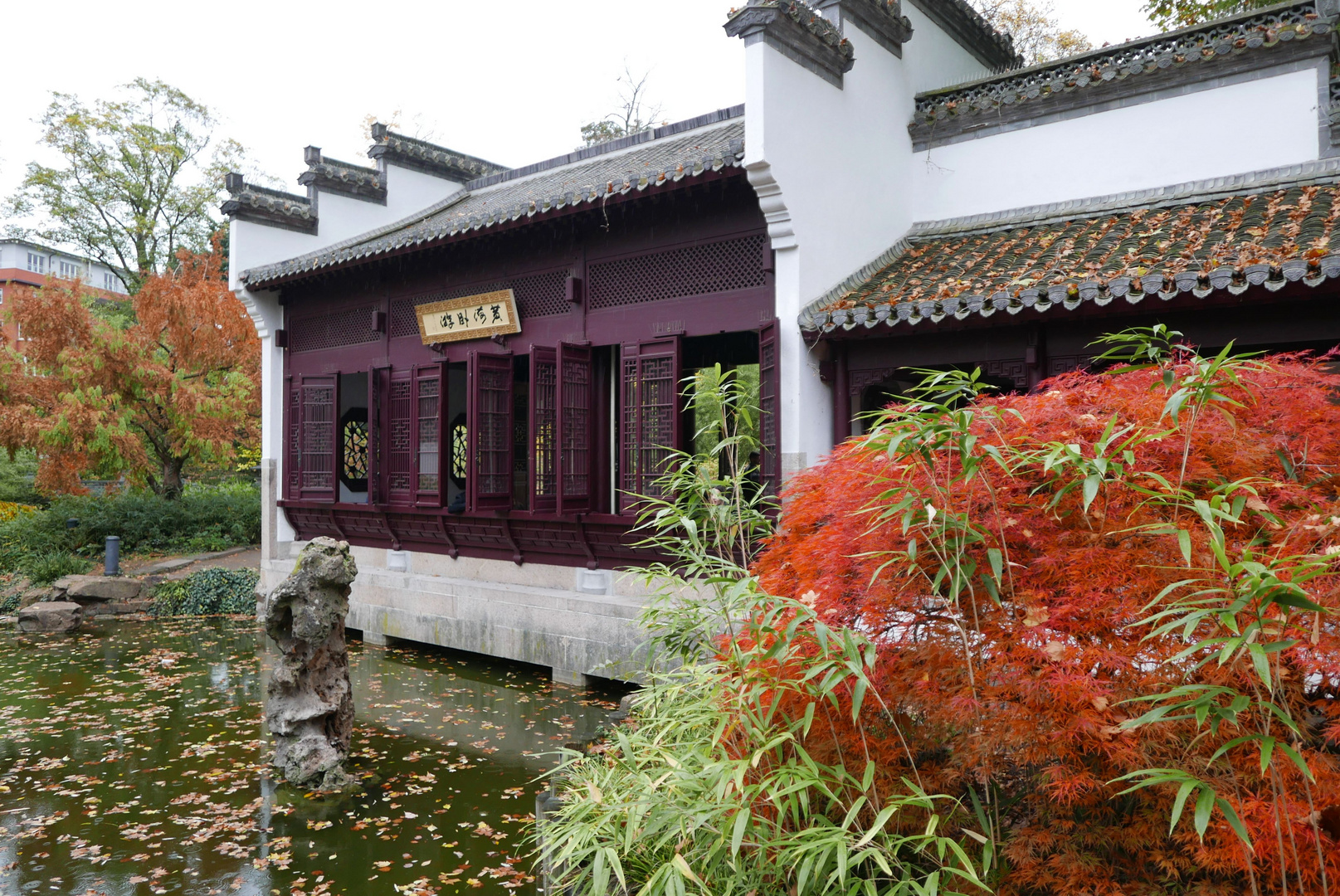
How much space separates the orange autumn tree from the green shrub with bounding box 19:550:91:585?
3.31ft

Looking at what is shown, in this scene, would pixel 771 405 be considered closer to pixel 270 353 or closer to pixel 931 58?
pixel 931 58

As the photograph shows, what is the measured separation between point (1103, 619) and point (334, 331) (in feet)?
31.3

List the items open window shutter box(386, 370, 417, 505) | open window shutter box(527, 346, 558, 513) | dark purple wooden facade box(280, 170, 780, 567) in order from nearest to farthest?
1. dark purple wooden facade box(280, 170, 780, 567)
2. open window shutter box(527, 346, 558, 513)
3. open window shutter box(386, 370, 417, 505)

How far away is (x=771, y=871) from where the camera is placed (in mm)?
2596

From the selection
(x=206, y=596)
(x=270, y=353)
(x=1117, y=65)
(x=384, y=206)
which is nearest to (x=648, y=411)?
(x=1117, y=65)

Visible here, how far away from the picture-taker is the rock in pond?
1046 cm

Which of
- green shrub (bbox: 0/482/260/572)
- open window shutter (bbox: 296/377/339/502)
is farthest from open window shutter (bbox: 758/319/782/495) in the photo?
green shrub (bbox: 0/482/260/572)

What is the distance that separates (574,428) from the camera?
775cm

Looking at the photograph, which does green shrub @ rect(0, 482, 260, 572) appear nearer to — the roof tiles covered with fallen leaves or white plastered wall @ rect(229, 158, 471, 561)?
white plastered wall @ rect(229, 158, 471, 561)

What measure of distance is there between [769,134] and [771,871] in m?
5.02

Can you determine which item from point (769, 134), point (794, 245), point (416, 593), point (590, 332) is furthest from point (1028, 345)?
point (416, 593)

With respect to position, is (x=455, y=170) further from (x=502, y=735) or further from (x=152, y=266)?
(x=152, y=266)

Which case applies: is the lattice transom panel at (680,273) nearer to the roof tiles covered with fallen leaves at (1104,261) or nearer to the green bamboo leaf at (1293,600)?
the roof tiles covered with fallen leaves at (1104,261)

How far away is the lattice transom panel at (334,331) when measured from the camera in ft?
32.7
